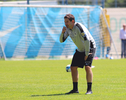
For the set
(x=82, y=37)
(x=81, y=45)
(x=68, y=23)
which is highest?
(x=68, y=23)

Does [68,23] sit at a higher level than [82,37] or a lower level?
higher

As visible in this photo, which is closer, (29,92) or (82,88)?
(29,92)

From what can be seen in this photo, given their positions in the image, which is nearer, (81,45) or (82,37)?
(82,37)

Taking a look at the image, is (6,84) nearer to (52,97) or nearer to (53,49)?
(52,97)

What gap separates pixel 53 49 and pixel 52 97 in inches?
490

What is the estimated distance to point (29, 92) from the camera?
7.02 metres

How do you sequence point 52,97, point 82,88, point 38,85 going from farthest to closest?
point 38,85 → point 82,88 → point 52,97

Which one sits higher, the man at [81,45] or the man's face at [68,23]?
the man's face at [68,23]

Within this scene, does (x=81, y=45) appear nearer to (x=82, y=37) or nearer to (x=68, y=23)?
(x=82, y=37)

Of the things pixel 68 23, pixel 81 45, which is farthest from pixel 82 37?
pixel 68 23

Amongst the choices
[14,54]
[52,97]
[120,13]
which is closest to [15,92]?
[52,97]

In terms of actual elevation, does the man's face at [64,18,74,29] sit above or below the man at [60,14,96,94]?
above

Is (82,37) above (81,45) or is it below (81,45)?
above

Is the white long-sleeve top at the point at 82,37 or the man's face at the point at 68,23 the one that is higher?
the man's face at the point at 68,23
